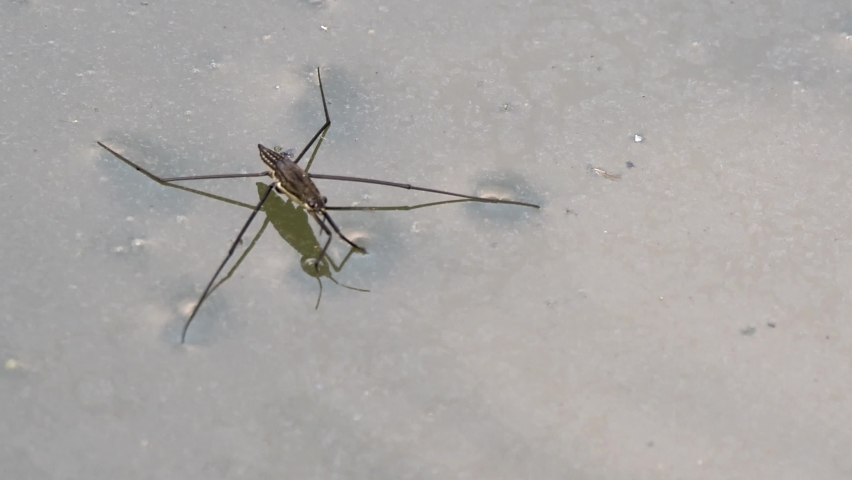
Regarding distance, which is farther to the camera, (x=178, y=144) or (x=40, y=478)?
(x=178, y=144)

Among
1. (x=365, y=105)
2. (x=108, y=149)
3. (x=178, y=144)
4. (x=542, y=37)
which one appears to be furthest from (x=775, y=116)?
(x=108, y=149)

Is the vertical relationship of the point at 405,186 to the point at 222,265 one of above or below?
above

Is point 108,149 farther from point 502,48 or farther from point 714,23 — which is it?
point 714,23

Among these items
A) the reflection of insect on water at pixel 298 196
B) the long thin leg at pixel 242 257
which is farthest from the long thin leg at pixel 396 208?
the long thin leg at pixel 242 257

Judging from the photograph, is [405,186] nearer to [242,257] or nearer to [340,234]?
[340,234]

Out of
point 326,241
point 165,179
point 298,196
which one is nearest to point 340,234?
point 326,241
